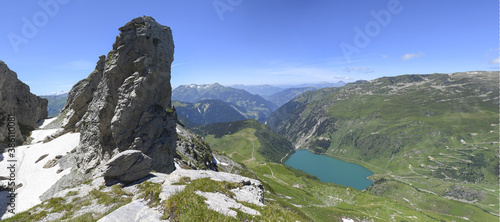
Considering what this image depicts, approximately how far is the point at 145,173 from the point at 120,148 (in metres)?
13.1

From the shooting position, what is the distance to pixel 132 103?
29656mm

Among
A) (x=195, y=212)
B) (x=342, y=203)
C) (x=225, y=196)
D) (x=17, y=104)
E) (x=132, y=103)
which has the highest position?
(x=132, y=103)

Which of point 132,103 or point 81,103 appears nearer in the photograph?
point 132,103

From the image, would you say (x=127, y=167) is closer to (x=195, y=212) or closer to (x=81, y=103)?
(x=195, y=212)

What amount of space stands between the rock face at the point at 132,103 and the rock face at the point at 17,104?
1524 inches

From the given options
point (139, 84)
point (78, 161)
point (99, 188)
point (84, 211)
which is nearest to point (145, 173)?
point (99, 188)

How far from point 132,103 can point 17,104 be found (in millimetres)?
66981

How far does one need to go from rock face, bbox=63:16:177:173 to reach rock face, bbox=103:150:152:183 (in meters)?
11.3

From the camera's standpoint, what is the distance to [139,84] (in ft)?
97.8

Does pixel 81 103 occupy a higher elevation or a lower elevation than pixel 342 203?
higher

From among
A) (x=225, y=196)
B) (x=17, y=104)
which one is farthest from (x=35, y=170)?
(x=225, y=196)

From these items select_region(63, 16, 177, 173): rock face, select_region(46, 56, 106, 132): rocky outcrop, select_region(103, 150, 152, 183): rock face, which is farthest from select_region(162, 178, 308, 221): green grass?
select_region(46, 56, 106, 132): rocky outcrop

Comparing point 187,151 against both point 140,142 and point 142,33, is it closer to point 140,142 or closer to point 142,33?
point 140,142

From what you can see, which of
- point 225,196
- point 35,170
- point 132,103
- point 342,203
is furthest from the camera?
point 342,203
